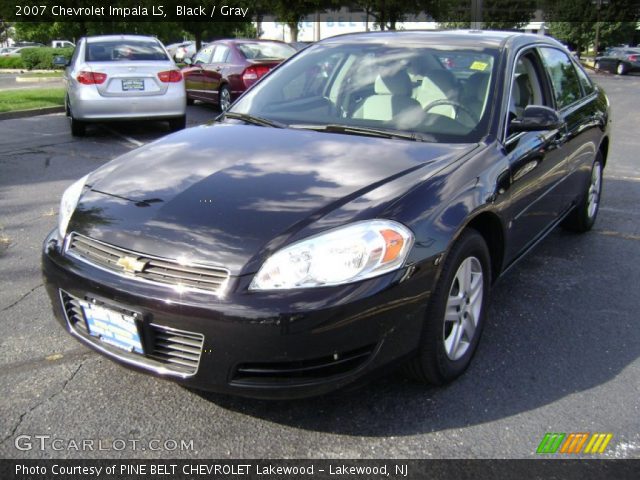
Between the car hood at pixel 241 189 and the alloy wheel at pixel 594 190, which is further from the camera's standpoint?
the alloy wheel at pixel 594 190

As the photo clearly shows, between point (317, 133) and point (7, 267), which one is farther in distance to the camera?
point (7, 267)

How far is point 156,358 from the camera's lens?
246cm

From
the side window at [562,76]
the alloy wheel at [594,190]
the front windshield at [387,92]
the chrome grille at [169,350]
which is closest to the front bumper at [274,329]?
the chrome grille at [169,350]

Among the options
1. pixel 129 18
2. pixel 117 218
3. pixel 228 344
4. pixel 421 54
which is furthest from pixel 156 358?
pixel 129 18

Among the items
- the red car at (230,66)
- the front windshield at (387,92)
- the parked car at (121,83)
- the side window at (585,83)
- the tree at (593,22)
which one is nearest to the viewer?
the front windshield at (387,92)

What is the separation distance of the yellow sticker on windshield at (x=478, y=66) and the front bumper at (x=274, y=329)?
5.25 ft

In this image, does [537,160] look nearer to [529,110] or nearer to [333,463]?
[529,110]

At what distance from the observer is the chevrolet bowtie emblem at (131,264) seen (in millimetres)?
2428

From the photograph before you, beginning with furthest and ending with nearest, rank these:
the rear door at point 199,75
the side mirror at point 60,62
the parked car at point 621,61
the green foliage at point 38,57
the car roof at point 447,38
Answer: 1. the green foliage at point 38,57
2. the parked car at point 621,61
3. the rear door at point 199,75
4. the side mirror at point 60,62
5. the car roof at point 447,38

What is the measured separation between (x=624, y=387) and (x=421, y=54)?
2140 mm

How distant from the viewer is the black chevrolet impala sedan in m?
2.31

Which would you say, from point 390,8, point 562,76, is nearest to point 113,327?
point 562,76

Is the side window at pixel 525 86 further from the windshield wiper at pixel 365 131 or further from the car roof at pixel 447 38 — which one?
the windshield wiper at pixel 365 131

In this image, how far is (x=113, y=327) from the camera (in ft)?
8.24
